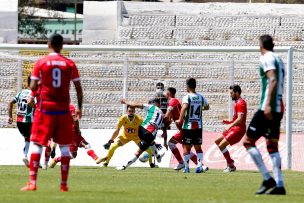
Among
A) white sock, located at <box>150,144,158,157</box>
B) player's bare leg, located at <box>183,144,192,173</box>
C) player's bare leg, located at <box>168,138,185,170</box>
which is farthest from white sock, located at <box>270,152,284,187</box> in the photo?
white sock, located at <box>150,144,158,157</box>

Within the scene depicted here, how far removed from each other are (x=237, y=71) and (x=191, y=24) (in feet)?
36.2

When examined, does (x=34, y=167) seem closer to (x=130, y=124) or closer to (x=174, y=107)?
(x=174, y=107)

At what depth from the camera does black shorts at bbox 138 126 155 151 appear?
24.5 meters

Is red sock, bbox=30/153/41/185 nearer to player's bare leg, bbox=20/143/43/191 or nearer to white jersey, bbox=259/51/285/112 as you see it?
player's bare leg, bbox=20/143/43/191

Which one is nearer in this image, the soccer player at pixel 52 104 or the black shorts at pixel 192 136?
the soccer player at pixel 52 104

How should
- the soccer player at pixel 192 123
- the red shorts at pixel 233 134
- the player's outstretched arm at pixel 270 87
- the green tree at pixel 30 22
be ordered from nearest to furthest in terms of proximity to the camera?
the player's outstretched arm at pixel 270 87 < the soccer player at pixel 192 123 < the red shorts at pixel 233 134 < the green tree at pixel 30 22

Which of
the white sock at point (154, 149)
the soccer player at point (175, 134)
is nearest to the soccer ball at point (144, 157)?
the white sock at point (154, 149)

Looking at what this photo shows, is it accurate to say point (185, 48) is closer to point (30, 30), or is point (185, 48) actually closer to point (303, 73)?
point (303, 73)

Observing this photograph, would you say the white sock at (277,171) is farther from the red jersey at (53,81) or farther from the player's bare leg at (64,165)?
the red jersey at (53,81)

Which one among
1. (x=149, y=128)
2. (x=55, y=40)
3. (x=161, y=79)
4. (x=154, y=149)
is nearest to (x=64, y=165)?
(x=55, y=40)

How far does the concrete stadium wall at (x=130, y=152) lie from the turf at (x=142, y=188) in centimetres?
516

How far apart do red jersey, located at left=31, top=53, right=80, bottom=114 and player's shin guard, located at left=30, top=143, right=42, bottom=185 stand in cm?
55

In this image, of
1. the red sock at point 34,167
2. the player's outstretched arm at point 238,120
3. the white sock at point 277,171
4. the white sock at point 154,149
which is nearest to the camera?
the red sock at point 34,167

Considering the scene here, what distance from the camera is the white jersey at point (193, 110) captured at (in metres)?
23.3
